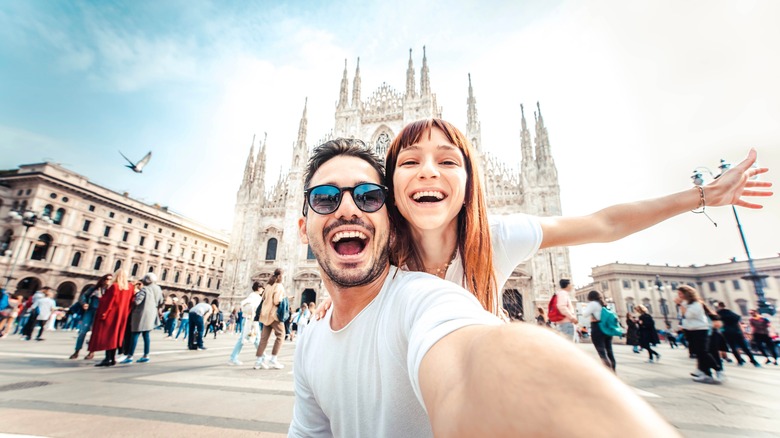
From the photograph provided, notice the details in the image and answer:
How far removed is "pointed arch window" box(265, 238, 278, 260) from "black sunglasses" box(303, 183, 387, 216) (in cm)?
2071

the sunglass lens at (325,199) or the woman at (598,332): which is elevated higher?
the sunglass lens at (325,199)

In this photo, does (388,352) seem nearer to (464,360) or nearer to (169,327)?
(464,360)

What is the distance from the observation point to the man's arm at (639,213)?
150cm

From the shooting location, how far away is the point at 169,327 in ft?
36.4

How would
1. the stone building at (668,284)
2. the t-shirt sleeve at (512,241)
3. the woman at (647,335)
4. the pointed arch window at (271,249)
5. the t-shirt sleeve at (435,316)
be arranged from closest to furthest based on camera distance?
the t-shirt sleeve at (435,316) < the t-shirt sleeve at (512,241) < the woman at (647,335) < the pointed arch window at (271,249) < the stone building at (668,284)

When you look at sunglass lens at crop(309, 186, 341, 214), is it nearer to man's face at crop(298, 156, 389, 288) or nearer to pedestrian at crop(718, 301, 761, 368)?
man's face at crop(298, 156, 389, 288)

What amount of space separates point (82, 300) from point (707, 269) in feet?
162

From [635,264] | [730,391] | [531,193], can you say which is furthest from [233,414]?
[635,264]

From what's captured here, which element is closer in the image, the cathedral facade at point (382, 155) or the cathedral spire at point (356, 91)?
the cathedral facade at point (382, 155)

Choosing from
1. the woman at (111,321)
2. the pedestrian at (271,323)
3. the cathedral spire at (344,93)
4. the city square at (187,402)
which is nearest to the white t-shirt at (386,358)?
the city square at (187,402)

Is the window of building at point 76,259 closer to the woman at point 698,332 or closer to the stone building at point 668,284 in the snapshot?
the woman at point 698,332

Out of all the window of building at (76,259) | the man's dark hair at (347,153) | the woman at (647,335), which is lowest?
the woman at (647,335)

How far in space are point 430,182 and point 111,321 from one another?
5.49 meters

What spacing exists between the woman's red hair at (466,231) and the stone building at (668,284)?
1516 inches
